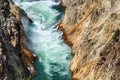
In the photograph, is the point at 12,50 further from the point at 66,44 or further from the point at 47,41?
the point at 47,41

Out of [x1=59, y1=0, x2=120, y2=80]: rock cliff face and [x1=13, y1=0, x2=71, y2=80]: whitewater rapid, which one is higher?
[x1=59, y1=0, x2=120, y2=80]: rock cliff face

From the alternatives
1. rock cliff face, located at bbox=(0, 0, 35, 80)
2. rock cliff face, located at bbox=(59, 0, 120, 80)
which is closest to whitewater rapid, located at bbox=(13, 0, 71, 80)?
rock cliff face, located at bbox=(59, 0, 120, 80)

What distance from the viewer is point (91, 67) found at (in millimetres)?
47094

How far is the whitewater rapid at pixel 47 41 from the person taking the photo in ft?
167

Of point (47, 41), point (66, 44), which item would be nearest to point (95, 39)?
point (66, 44)

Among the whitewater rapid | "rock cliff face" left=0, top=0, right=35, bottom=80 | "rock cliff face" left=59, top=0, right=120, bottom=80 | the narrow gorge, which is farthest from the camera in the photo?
the whitewater rapid

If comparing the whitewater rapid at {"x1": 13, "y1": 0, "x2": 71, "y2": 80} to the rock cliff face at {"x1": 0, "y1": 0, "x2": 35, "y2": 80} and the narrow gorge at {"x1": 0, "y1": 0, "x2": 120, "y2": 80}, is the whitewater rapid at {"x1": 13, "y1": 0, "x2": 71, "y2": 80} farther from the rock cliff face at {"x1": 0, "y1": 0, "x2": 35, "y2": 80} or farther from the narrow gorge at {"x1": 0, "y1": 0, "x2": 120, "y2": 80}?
the rock cliff face at {"x1": 0, "y1": 0, "x2": 35, "y2": 80}

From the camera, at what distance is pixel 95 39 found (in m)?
49.7

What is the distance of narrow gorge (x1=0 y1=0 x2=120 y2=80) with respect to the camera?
44594mm

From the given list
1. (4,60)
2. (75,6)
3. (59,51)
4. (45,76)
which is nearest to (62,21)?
(75,6)

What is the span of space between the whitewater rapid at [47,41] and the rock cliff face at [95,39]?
150 centimetres

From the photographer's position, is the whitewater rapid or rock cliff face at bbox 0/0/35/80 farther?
the whitewater rapid

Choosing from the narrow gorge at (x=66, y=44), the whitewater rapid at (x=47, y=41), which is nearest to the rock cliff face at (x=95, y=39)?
the narrow gorge at (x=66, y=44)

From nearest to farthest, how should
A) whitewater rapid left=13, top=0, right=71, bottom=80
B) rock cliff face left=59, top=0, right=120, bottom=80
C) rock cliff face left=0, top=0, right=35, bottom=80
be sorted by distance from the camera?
1. rock cliff face left=0, top=0, right=35, bottom=80
2. rock cliff face left=59, top=0, right=120, bottom=80
3. whitewater rapid left=13, top=0, right=71, bottom=80
